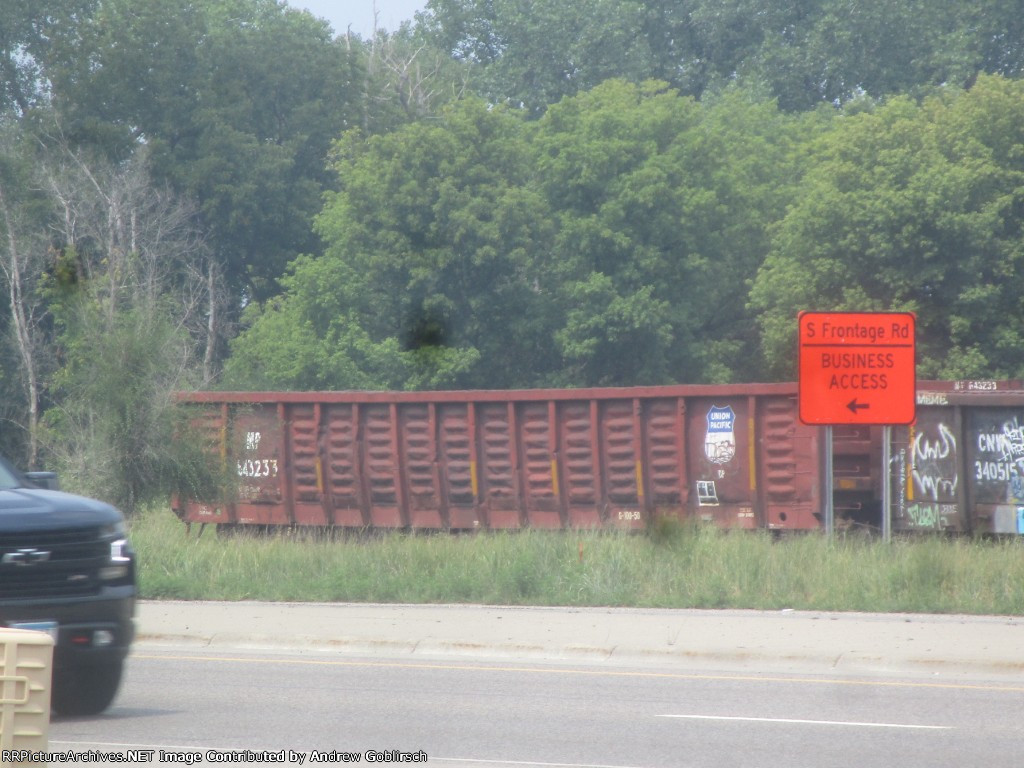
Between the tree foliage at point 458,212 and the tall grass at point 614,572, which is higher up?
the tree foliage at point 458,212

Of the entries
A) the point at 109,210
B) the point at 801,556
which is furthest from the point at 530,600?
the point at 109,210

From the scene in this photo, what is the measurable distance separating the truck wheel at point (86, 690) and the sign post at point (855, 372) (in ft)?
25.3

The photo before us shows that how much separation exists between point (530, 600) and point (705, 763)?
281 inches

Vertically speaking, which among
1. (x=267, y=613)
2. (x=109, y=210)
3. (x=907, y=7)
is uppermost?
(x=907, y=7)

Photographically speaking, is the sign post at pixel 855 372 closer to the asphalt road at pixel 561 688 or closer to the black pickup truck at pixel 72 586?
the asphalt road at pixel 561 688

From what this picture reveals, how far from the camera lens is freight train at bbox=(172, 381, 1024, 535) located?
1894 centimetres

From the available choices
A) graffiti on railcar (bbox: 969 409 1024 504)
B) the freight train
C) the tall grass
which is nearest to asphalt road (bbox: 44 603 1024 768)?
the tall grass

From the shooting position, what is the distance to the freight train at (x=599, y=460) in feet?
62.1

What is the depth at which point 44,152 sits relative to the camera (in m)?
52.3

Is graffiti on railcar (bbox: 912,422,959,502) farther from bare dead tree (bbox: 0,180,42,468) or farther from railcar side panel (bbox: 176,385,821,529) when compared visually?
bare dead tree (bbox: 0,180,42,468)

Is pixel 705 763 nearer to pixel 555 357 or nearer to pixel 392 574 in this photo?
pixel 392 574

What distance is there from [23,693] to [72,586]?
325 cm

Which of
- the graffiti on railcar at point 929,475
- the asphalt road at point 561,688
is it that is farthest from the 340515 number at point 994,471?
the asphalt road at point 561,688

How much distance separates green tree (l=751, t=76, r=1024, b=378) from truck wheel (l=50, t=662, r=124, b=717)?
3454 cm
